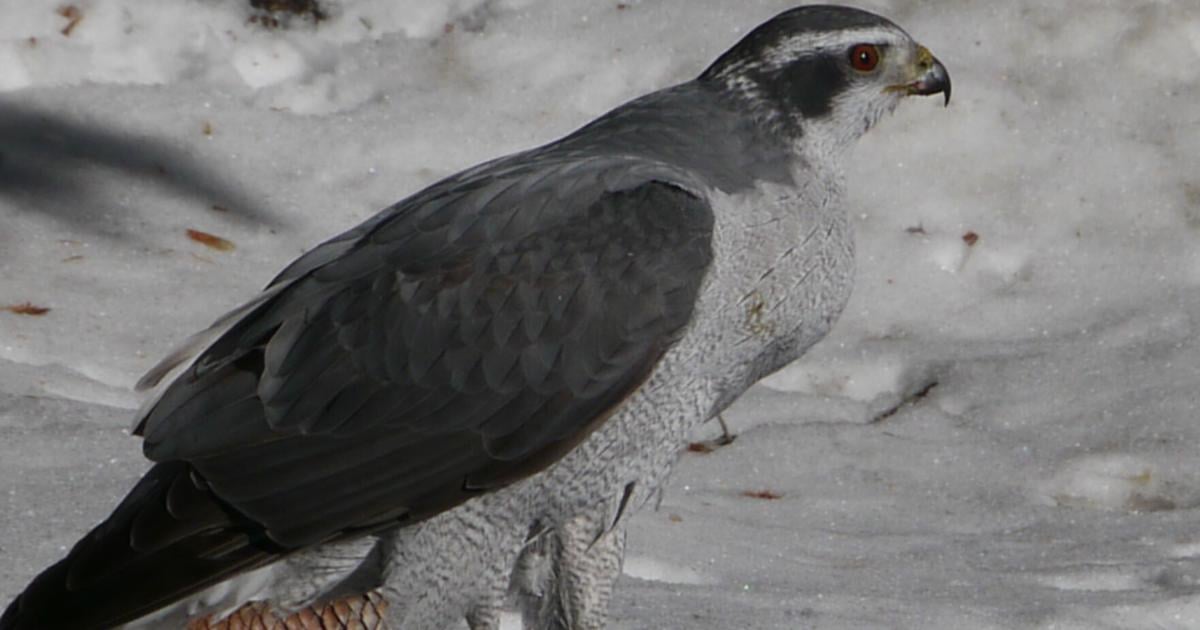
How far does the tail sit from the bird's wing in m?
0.05

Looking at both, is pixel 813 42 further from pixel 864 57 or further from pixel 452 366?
pixel 452 366

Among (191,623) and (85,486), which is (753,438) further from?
(191,623)

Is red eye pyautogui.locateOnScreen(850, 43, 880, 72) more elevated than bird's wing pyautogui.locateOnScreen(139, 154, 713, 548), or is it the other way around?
red eye pyautogui.locateOnScreen(850, 43, 880, 72)

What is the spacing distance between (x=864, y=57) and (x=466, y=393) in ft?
4.08

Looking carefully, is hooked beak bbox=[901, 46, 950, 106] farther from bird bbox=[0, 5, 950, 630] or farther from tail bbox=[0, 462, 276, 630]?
tail bbox=[0, 462, 276, 630]

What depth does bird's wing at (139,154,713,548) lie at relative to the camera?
157 inches

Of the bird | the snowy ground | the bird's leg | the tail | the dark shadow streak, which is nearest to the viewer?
the tail

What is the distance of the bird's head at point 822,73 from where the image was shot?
4.41 metres

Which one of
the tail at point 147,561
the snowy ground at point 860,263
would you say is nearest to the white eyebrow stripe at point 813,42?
the snowy ground at point 860,263

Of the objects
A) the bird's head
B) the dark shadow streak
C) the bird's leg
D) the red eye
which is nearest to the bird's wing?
the bird's leg

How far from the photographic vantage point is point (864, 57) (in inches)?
175

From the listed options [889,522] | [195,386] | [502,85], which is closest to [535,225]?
[195,386]

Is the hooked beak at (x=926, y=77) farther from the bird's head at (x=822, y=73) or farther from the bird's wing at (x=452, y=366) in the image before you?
the bird's wing at (x=452, y=366)

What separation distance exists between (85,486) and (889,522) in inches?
94.6
